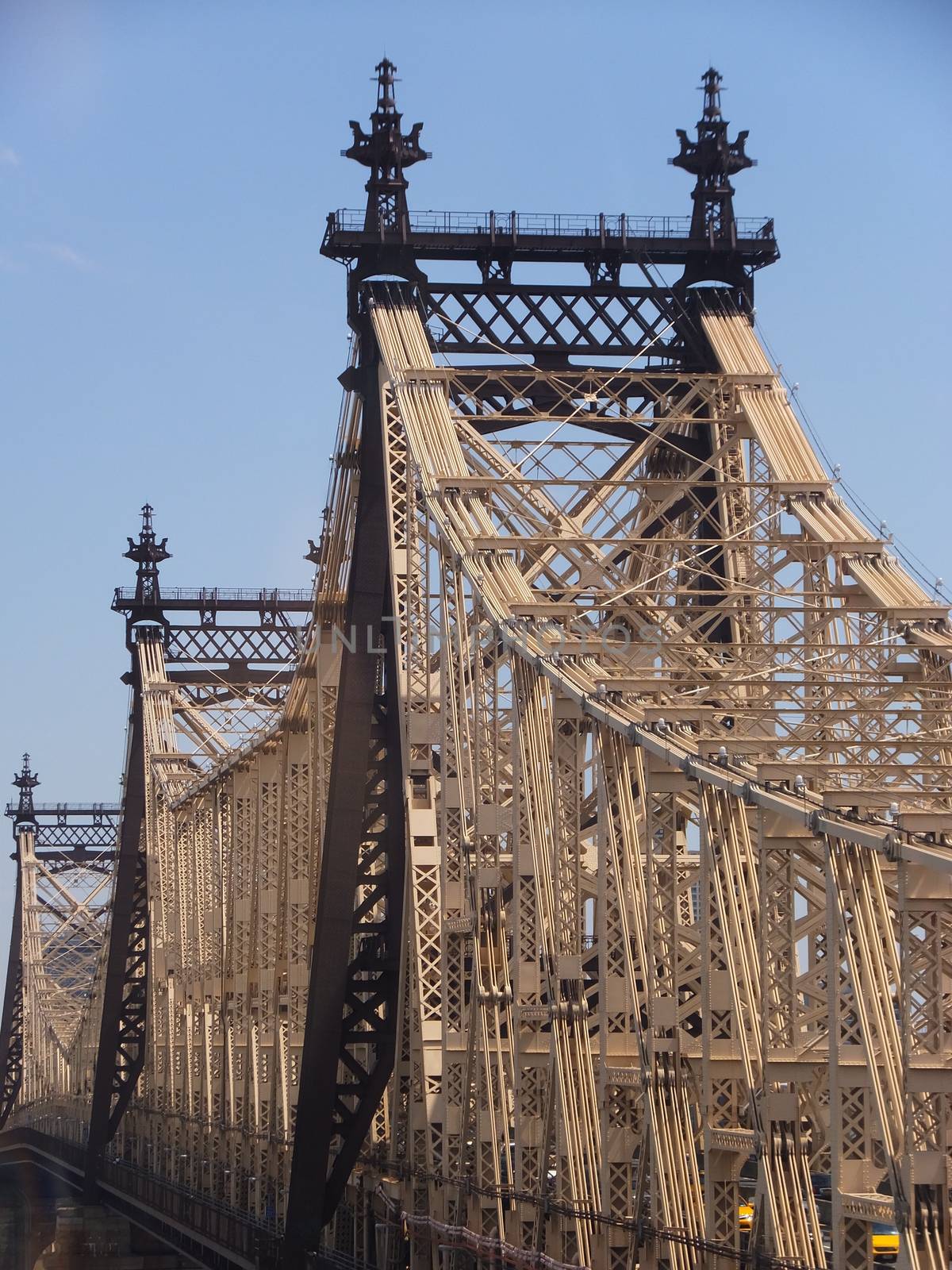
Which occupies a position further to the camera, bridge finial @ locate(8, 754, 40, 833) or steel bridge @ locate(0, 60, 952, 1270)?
bridge finial @ locate(8, 754, 40, 833)

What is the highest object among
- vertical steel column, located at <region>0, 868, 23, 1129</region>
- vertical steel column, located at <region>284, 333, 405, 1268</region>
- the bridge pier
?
vertical steel column, located at <region>0, 868, 23, 1129</region>

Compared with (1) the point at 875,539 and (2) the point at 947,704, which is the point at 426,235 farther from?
(2) the point at 947,704

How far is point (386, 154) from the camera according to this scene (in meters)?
55.3

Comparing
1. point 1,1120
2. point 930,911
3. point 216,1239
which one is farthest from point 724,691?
point 1,1120

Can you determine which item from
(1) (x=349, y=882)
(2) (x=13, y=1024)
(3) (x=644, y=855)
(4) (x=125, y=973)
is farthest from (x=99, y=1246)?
(2) (x=13, y=1024)

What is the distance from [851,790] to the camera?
26688mm

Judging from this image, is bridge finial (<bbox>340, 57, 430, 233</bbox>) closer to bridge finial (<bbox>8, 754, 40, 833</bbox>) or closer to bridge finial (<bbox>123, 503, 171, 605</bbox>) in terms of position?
bridge finial (<bbox>123, 503, 171, 605</bbox>)

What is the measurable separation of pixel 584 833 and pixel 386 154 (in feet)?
68.8

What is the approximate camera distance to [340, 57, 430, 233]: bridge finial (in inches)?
2148

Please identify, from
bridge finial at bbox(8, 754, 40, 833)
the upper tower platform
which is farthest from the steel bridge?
bridge finial at bbox(8, 754, 40, 833)

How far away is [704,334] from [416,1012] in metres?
15.7

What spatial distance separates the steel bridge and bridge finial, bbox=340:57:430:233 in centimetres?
9

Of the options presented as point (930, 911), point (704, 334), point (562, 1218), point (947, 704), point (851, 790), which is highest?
point (704, 334)

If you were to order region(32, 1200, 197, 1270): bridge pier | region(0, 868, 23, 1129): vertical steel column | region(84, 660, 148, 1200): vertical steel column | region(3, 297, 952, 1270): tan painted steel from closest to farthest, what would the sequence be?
region(3, 297, 952, 1270): tan painted steel, region(32, 1200, 197, 1270): bridge pier, region(84, 660, 148, 1200): vertical steel column, region(0, 868, 23, 1129): vertical steel column
